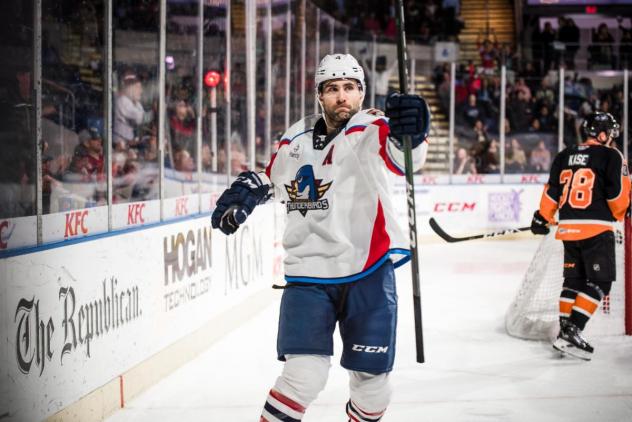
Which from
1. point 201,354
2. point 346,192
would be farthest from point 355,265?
point 201,354

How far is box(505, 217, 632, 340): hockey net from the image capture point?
5.83 meters

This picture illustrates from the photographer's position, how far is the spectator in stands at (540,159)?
13.0 m

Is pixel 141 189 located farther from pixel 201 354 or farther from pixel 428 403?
pixel 428 403

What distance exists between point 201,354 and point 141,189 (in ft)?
3.44

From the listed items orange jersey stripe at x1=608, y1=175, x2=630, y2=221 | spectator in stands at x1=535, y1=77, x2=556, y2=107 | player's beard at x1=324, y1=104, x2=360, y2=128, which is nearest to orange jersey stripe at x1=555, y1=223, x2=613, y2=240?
orange jersey stripe at x1=608, y1=175, x2=630, y2=221

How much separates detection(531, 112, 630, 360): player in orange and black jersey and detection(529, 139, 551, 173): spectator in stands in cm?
774

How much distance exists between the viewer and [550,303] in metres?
5.99

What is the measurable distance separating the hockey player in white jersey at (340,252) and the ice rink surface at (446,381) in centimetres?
101

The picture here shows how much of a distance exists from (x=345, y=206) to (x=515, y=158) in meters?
10.4

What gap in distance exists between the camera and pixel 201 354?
17.7 ft

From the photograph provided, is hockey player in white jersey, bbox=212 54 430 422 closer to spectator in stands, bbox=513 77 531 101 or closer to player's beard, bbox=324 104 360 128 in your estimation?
player's beard, bbox=324 104 360 128

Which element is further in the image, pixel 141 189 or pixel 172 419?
pixel 141 189

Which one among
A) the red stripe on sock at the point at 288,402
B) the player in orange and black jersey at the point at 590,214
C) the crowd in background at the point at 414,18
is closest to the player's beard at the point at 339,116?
the red stripe on sock at the point at 288,402

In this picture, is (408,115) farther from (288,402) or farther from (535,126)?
(535,126)
